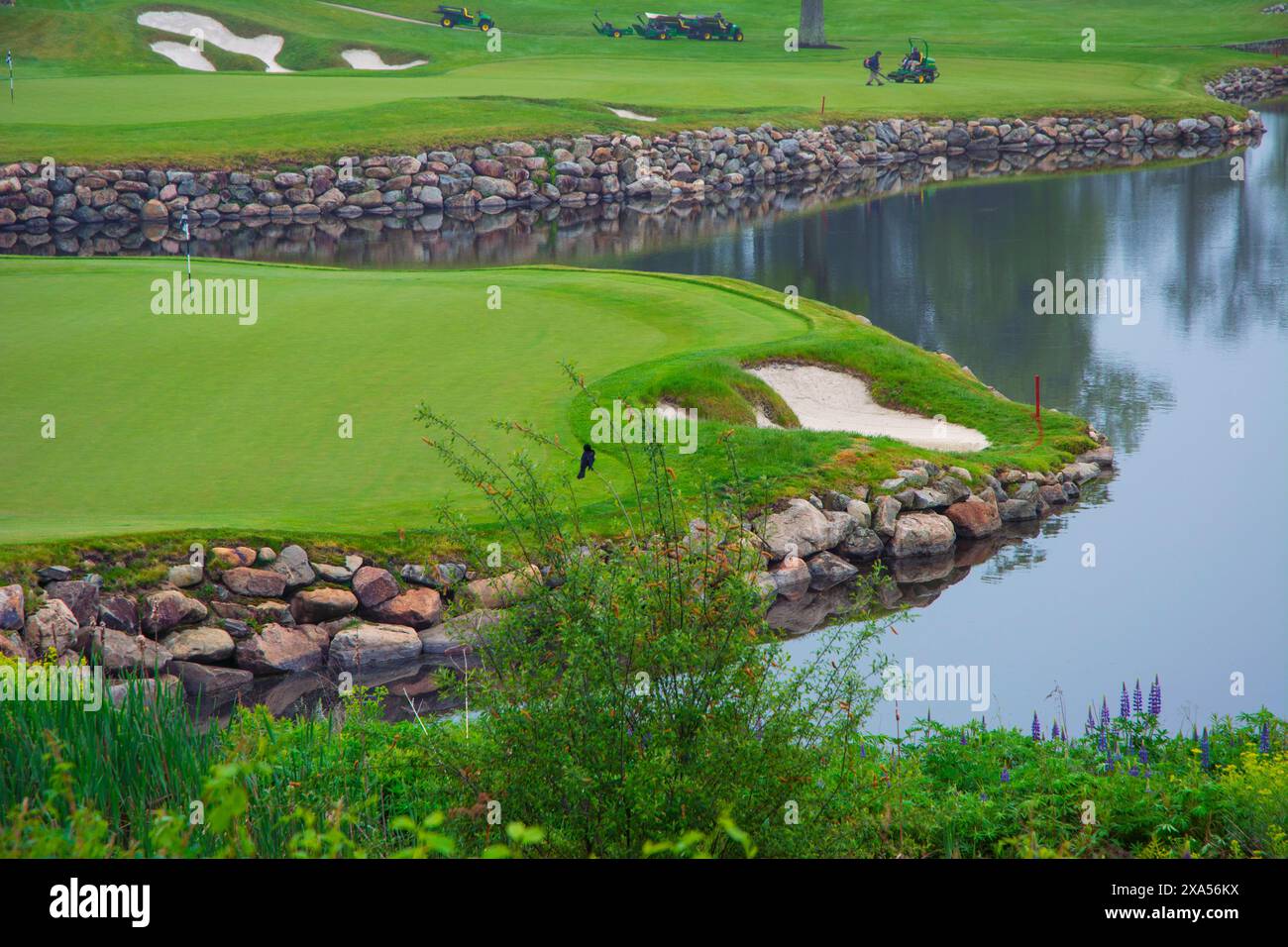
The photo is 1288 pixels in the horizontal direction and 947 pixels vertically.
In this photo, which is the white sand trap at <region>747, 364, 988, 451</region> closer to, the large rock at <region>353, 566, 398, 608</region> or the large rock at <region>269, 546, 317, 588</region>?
the large rock at <region>353, 566, 398, 608</region>

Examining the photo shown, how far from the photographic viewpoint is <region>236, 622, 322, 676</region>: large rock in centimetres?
1217

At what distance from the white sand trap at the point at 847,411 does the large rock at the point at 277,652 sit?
738 centimetres

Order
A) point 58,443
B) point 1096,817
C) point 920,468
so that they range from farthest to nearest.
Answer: point 920,468 → point 58,443 → point 1096,817

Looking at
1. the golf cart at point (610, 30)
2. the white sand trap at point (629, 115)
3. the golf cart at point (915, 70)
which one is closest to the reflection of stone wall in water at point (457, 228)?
the white sand trap at point (629, 115)

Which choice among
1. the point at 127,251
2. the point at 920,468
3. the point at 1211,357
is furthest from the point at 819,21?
the point at 920,468

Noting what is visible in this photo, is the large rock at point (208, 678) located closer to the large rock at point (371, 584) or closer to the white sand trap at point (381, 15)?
the large rock at point (371, 584)

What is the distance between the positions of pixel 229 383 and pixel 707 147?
31747 millimetres

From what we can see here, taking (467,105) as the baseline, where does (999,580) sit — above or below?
below

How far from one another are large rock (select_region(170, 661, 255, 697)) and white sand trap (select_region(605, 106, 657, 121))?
3702cm

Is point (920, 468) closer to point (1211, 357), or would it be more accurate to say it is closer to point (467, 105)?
point (1211, 357)

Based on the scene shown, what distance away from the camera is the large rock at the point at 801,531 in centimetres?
1457

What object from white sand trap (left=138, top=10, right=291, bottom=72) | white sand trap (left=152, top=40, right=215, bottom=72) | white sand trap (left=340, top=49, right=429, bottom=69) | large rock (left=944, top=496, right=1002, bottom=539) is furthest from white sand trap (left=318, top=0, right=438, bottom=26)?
large rock (left=944, top=496, right=1002, bottom=539)
